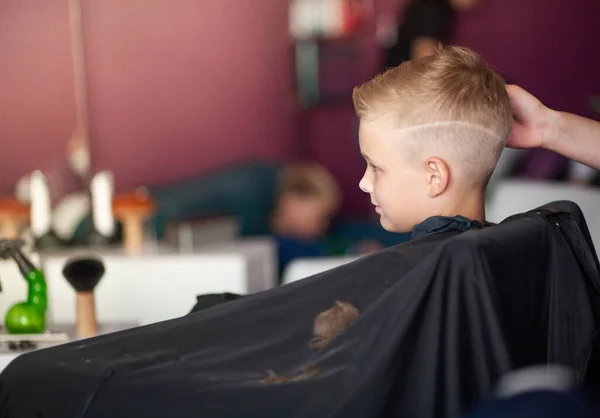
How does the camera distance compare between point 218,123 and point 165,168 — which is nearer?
point 165,168

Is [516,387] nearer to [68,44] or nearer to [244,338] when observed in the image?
[244,338]

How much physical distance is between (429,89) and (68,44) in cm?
205

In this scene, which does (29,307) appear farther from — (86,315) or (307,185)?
(307,185)

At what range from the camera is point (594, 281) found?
4.59ft

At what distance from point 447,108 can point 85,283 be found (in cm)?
100

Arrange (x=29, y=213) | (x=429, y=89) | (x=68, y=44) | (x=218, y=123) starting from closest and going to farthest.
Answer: (x=429, y=89), (x=29, y=213), (x=68, y=44), (x=218, y=123)

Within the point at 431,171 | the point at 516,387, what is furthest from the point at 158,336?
the point at 516,387

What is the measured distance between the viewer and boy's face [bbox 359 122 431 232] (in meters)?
1.55

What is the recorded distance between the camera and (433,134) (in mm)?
1506

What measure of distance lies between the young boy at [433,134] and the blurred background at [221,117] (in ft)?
3.51

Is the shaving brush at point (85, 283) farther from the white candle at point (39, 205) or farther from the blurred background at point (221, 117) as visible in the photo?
the white candle at point (39, 205)

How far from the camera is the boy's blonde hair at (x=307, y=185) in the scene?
4.88 meters

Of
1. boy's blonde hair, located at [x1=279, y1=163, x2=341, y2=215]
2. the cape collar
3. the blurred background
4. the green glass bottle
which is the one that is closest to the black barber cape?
the cape collar

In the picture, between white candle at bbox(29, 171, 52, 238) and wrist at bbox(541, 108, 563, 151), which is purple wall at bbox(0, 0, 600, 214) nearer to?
white candle at bbox(29, 171, 52, 238)
